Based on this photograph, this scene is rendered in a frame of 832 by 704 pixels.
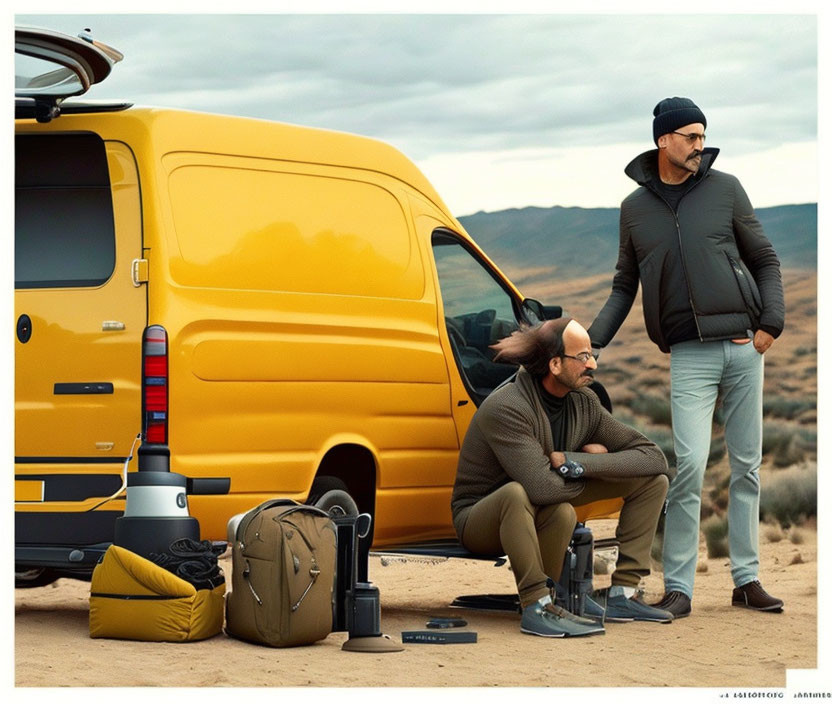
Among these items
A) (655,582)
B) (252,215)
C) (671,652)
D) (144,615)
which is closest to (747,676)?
(671,652)

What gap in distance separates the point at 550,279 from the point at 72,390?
49168 mm

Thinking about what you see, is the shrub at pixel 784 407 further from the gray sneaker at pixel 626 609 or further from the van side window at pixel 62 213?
the van side window at pixel 62 213

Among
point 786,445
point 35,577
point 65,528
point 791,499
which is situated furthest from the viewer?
point 786,445

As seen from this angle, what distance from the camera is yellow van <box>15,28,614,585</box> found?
23.8 feet

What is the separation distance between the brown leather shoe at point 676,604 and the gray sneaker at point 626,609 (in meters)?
0.18

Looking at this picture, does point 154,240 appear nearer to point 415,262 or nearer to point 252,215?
point 252,215

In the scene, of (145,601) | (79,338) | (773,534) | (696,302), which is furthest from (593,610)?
(773,534)

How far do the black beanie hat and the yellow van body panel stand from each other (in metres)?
1.50

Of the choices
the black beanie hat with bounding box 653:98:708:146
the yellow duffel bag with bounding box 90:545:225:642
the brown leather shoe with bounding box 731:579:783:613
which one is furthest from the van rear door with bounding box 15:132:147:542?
the brown leather shoe with bounding box 731:579:783:613

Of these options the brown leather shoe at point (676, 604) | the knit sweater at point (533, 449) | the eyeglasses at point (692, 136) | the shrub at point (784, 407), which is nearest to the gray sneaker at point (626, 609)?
the brown leather shoe at point (676, 604)

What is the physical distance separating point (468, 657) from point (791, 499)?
11.1m

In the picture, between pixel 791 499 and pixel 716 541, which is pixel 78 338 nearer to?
pixel 716 541

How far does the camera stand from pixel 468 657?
22.8 ft

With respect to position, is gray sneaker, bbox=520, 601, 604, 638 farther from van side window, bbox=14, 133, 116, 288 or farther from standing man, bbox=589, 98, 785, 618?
van side window, bbox=14, 133, 116, 288
